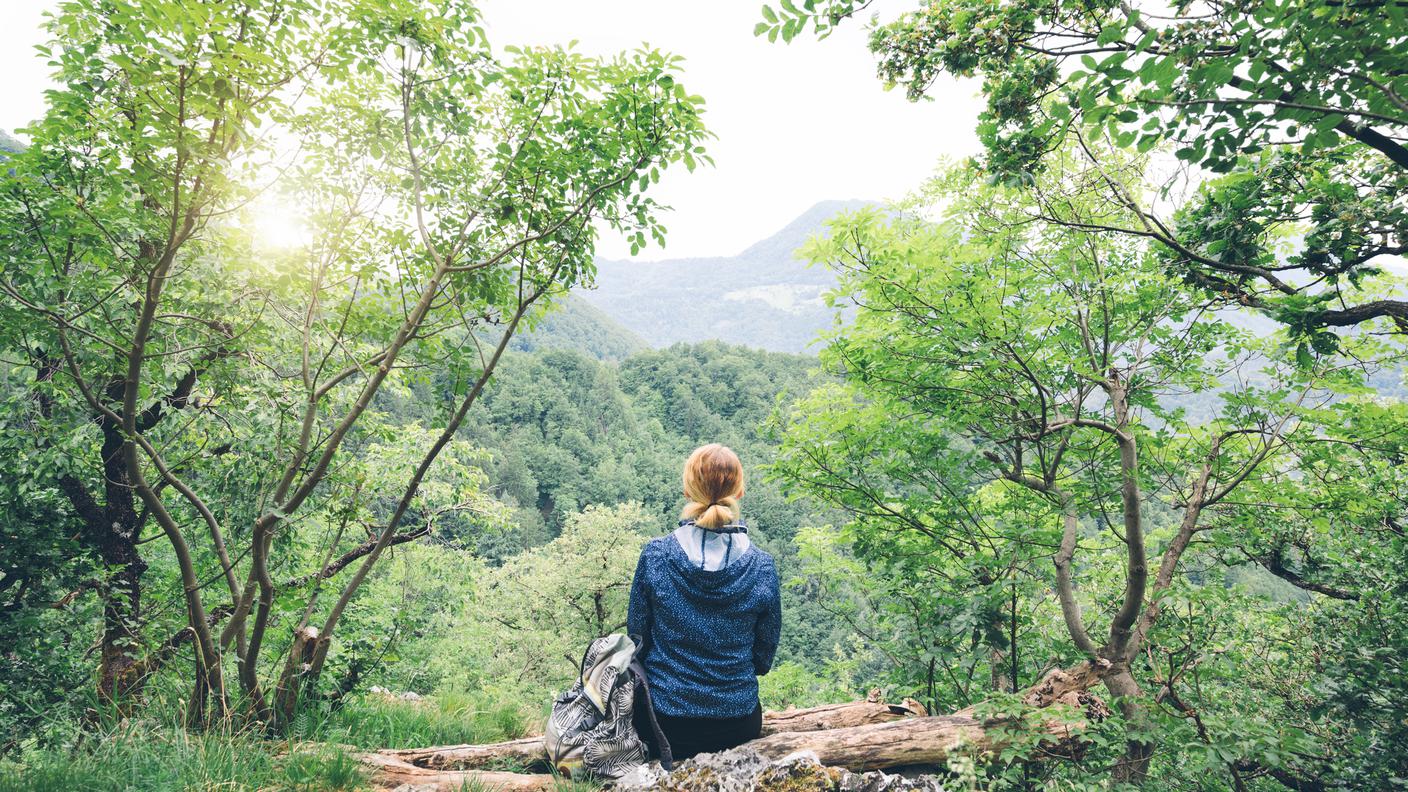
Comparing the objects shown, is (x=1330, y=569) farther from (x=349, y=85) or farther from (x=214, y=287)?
(x=214, y=287)

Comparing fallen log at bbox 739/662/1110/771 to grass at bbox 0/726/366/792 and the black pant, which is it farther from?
grass at bbox 0/726/366/792

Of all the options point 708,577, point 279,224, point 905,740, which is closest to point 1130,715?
point 905,740

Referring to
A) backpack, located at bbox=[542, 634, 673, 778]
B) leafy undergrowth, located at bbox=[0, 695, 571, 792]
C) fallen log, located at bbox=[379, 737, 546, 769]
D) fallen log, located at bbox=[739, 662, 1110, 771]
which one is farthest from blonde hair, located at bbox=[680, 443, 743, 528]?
fallen log, located at bbox=[379, 737, 546, 769]

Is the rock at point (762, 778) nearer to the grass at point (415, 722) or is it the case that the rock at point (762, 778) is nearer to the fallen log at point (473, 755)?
the fallen log at point (473, 755)

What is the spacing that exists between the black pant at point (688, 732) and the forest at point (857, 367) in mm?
290

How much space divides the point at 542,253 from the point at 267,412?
7.40ft

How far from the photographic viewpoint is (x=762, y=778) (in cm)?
256

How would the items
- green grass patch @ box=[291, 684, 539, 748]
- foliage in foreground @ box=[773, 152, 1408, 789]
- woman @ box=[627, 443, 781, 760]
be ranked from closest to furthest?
woman @ box=[627, 443, 781, 760] < green grass patch @ box=[291, 684, 539, 748] < foliage in foreground @ box=[773, 152, 1408, 789]

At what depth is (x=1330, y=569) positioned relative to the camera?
642 cm

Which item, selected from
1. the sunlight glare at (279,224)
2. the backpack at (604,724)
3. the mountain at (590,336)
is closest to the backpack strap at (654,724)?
the backpack at (604,724)

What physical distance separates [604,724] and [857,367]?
290cm

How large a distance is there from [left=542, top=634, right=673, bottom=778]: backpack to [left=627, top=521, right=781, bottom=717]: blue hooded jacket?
113 mm

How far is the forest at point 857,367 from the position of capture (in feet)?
8.27

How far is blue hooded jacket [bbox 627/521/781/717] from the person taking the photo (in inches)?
115
